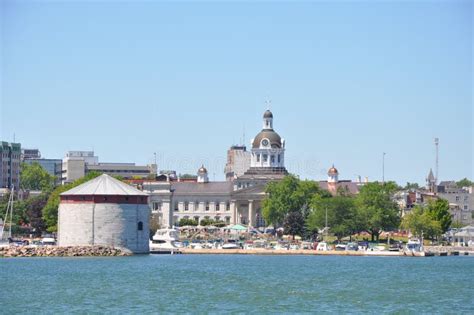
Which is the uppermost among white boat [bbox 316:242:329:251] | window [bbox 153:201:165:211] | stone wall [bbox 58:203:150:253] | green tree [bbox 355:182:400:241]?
window [bbox 153:201:165:211]

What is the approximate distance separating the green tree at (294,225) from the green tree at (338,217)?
5.60m

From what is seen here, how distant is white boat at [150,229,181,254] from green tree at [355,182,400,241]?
19.2 meters

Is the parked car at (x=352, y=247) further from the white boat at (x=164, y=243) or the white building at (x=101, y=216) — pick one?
the white building at (x=101, y=216)

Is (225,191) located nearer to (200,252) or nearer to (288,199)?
(288,199)

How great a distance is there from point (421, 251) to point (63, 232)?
3441cm

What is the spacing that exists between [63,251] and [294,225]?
4650 centimetres

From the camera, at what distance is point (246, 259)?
11250 cm

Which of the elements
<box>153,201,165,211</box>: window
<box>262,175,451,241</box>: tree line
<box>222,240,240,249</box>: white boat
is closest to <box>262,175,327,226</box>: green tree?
<box>262,175,451,241</box>: tree line

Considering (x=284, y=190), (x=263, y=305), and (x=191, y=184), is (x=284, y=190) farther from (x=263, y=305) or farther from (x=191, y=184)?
(x=263, y=305)

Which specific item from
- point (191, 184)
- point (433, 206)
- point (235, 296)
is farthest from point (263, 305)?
point (191, 184)

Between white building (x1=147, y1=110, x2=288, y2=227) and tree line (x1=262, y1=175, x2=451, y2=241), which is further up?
white building (x1=147, y1=110, x2=288, y2=227)

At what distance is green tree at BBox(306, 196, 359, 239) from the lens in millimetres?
139000

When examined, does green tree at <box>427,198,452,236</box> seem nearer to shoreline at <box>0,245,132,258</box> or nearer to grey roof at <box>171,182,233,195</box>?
grey roof at <box>171,182,233,195</box>

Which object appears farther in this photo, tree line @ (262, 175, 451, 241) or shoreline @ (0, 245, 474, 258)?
tree line @ (262, 175, 451, 241)
